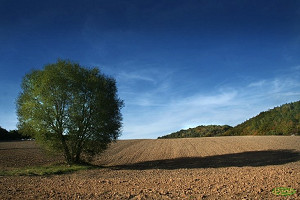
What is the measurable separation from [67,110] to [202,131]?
7656 cm

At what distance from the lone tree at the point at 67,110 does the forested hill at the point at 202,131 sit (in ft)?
226

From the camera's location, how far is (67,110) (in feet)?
85.0

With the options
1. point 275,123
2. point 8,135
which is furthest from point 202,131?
point 8,135

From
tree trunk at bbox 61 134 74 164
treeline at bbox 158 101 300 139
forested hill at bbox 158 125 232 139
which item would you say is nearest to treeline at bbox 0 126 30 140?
forested hill at bbox 158 125 232 139

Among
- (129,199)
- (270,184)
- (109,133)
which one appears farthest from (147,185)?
(109,133)

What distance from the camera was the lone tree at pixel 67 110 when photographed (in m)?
25.5

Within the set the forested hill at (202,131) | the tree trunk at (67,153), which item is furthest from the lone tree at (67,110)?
the forested hill at (202,131)

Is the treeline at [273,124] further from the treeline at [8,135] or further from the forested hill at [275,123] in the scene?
the treeline at [8,135]

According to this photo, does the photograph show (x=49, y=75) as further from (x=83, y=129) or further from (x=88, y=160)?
(x=88, y=160)

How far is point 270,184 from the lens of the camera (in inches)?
464

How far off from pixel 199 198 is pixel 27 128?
72.4ft

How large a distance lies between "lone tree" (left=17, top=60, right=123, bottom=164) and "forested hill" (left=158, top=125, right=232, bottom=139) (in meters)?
68.8

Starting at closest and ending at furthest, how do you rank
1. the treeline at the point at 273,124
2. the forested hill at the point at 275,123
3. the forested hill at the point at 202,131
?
1. the forested hill at the point at 275,123
2. the treeline at the point at 273,124
3. the forested hill at the point at 202,131

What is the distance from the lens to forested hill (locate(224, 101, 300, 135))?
63.1 meters
